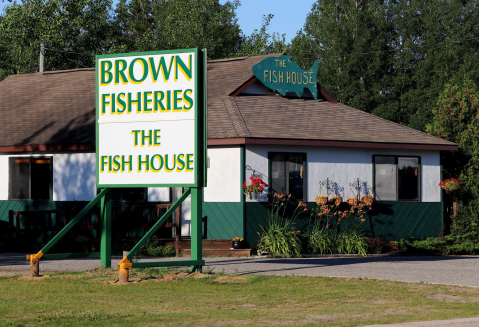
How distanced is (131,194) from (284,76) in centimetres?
635

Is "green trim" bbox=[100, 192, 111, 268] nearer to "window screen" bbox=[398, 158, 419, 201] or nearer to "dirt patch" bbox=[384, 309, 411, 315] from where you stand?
"dirt patch" bbox=[384, 309, 411, 315]

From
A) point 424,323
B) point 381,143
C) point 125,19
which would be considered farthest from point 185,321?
point 125,19

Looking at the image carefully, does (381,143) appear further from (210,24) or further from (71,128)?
(210,24)

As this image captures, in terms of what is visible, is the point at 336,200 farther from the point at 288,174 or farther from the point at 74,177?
the point at 74,177

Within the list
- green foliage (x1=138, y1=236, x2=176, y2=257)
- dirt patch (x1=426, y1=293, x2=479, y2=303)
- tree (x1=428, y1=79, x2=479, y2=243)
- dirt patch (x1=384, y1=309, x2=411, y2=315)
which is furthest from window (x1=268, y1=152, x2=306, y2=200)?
dirt patch (x1=384, y1=309, x2=411, y2=315)

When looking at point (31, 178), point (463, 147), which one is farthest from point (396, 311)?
point (31, 178)

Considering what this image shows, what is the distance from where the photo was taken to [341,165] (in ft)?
74.2

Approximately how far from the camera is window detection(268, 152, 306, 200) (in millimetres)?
21578

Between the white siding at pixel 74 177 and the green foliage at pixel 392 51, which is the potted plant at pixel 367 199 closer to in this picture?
the white siding at pixel 74 177

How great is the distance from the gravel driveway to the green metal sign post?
5.66 ft

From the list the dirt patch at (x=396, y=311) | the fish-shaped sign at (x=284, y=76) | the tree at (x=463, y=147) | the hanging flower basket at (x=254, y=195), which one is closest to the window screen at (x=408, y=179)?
the tree at (x=463, y=147)

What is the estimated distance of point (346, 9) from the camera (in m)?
55.0

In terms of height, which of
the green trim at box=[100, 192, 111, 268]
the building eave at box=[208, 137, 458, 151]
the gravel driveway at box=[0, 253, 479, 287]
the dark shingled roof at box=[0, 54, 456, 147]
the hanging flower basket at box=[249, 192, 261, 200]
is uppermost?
the dark shingled roof at box=[0, 54, 456, 147]

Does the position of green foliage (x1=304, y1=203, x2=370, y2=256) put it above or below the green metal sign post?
below
